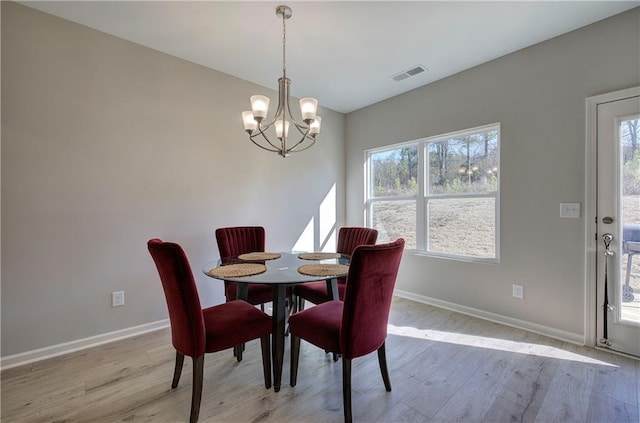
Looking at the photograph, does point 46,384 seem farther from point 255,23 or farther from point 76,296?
point 255,23

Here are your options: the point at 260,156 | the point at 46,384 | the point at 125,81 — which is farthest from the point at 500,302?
the point at 125,81

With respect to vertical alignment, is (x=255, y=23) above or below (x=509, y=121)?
above

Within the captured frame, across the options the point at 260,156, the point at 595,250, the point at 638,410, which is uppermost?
the point at 260,156

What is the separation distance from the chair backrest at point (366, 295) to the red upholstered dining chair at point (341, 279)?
26.6 inches

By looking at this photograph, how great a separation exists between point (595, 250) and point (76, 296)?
4.26 metres

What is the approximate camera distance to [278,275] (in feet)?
5.98

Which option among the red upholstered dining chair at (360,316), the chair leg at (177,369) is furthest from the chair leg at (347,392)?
the chair leg at (177,369)

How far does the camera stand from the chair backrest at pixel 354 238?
2.73 meters

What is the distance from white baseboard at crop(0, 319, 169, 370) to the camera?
2.08 m

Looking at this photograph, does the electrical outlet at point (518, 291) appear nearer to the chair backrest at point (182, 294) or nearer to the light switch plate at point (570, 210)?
the light switch plate at point (570, 210)

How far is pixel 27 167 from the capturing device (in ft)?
6.98

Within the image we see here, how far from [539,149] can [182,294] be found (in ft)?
10.2

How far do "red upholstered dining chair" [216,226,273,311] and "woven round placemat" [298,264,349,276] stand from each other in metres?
0.58

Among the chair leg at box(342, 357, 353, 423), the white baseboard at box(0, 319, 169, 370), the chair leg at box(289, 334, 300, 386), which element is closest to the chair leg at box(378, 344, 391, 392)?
the chair leg at box(342, 357, 353, 423)
